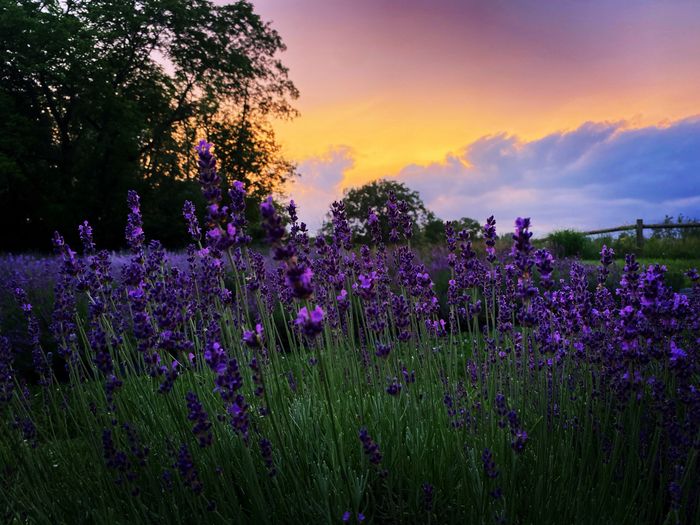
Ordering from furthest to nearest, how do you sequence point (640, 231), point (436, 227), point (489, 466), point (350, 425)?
point (436, 227)
point (640, 231)
point (350, 425)
point (489, 466)

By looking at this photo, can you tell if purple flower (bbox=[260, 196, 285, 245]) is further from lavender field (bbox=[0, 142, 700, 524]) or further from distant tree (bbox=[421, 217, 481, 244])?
distant tree (bbox=[421, 217, 481, 244])

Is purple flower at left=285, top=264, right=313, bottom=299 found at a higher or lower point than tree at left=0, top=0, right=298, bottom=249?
lower

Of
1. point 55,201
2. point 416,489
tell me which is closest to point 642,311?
point 416,489

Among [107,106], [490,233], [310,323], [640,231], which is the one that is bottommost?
[310,323]

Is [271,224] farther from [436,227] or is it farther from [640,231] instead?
[436,227]

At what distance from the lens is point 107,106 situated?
20.6m

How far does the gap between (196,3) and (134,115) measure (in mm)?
7084

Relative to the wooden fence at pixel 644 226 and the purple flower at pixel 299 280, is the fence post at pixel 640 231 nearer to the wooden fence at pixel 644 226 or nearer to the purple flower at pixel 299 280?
the wooden fence at pixel 644 226

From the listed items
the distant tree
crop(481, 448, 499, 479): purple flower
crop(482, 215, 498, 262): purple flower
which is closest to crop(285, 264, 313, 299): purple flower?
crop(481, 448, 499, 479): purple flower

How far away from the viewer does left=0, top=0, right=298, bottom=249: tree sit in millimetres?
19594

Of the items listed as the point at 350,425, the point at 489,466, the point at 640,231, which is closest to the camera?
the point at 489,466

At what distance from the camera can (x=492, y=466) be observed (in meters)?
1.99

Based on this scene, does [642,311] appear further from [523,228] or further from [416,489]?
[416,489]

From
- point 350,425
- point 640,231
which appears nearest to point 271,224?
point 350,425
